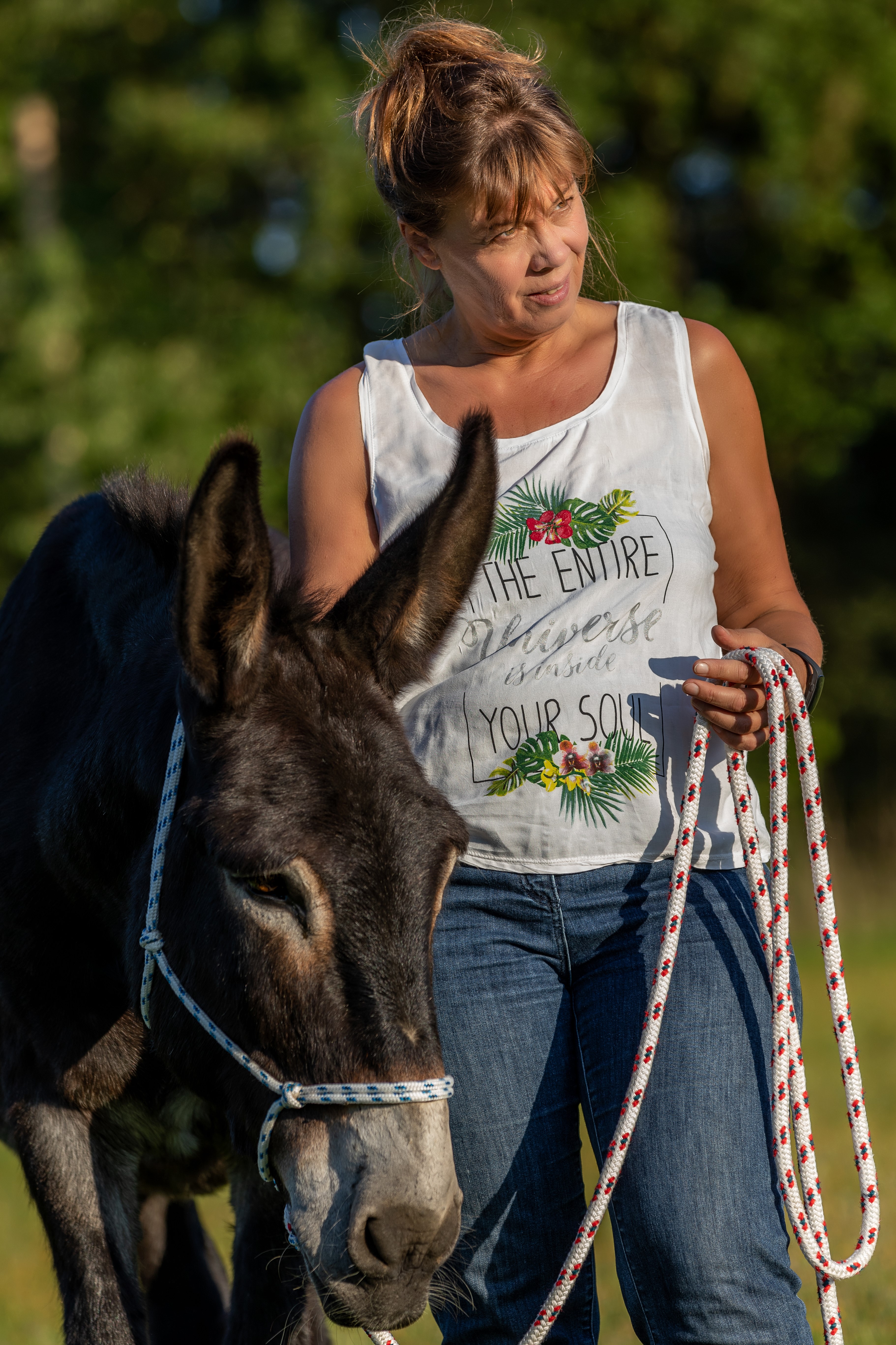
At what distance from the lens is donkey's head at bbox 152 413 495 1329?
1.80m

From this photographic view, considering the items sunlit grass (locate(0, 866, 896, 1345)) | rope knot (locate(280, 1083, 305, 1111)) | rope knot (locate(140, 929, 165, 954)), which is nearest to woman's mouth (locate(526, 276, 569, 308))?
rope knot (locate(140, 929, 165, 954))

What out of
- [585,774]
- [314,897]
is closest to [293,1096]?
[314,897]

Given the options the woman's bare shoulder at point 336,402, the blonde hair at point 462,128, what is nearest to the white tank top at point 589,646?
the woman's bare shoulder at point 336,402

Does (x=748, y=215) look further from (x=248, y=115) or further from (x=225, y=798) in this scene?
(x=225, y=798)

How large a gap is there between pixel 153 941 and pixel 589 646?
87cm

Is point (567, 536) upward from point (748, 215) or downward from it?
downward

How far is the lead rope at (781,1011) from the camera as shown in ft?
6.75

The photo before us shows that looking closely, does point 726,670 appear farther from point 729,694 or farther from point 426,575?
point 426,575

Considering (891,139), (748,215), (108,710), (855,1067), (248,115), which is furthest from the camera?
(748,215)

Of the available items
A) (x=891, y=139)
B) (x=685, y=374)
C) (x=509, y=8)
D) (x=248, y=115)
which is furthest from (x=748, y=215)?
(x=685, y=374)

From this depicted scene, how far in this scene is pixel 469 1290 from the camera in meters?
2.21

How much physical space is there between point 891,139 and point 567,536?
13.6m

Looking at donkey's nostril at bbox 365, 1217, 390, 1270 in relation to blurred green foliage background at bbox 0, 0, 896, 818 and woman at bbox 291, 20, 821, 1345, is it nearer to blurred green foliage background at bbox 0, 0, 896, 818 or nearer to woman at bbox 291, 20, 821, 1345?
woman at bbox 291, 20, 821, 1345

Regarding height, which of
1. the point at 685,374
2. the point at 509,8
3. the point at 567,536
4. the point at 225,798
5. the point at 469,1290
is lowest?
the point at 469,1290
